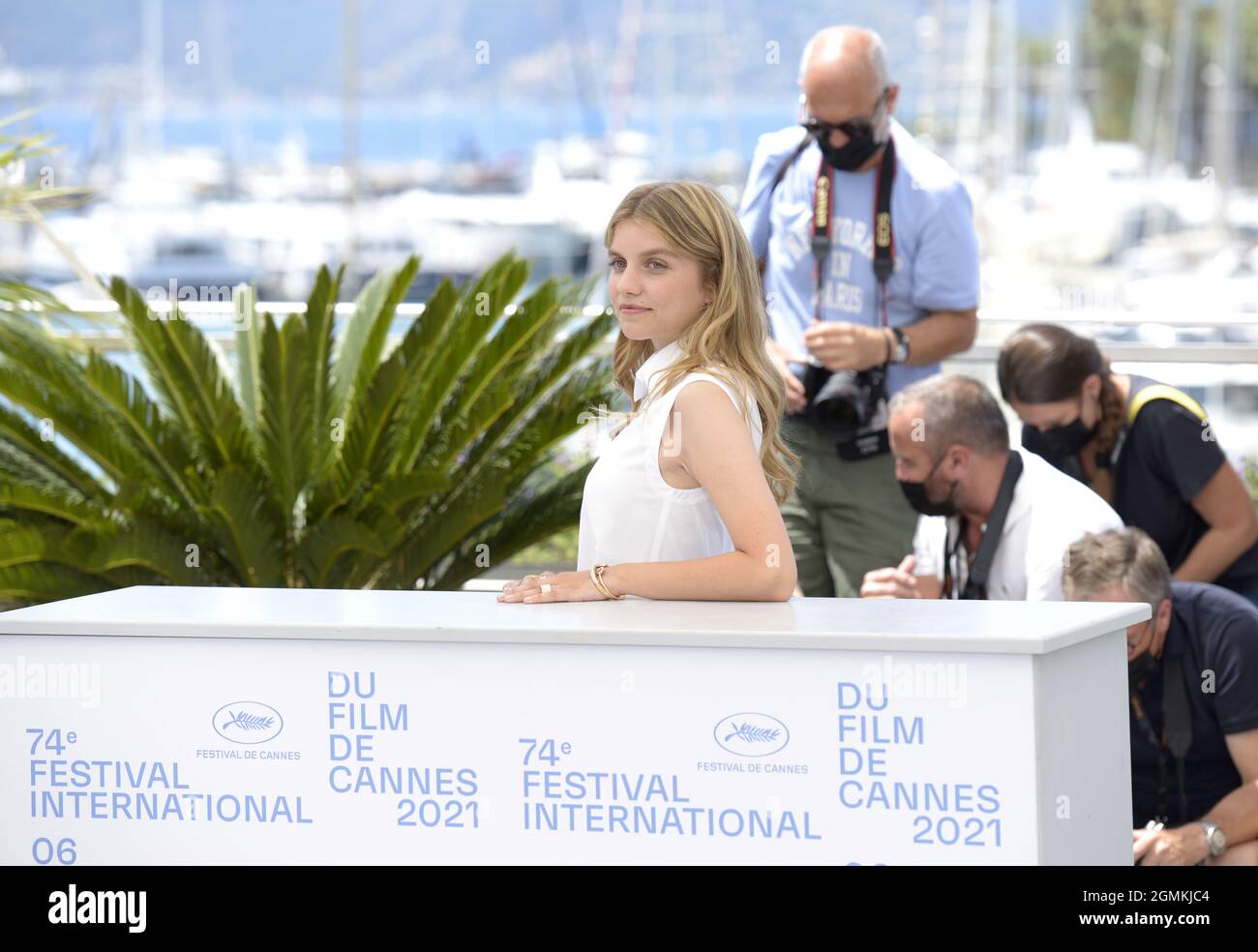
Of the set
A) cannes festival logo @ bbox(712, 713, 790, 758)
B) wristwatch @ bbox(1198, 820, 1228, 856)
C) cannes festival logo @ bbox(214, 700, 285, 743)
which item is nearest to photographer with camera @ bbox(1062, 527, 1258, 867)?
wristwatch @ bbox(1198, 820, 1228, 856)

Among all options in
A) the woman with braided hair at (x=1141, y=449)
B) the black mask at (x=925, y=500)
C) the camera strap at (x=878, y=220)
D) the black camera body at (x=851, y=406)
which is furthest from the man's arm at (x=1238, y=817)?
the camera strap at (x=878, y=220)

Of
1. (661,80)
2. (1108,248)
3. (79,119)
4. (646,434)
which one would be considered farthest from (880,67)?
(79,119)

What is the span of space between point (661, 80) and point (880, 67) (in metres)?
24.2

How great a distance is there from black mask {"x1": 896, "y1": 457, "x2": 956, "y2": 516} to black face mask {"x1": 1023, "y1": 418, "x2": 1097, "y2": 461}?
22.1 inches

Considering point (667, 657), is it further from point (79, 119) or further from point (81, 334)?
point (79, 119)

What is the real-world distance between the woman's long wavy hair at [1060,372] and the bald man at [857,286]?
7.1 inches

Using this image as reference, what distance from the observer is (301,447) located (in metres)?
6.04

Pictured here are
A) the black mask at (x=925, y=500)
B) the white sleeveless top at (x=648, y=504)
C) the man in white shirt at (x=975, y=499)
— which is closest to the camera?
the white sleeveless top at (x=648, y=504)

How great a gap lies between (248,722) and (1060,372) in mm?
3175

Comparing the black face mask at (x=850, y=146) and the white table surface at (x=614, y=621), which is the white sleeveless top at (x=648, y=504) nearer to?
the white table surface at (x=614, y=621)

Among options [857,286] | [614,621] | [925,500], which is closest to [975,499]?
[925,500]

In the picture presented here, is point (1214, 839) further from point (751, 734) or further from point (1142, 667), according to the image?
point (751, 734)

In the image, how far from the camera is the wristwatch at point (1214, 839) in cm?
392

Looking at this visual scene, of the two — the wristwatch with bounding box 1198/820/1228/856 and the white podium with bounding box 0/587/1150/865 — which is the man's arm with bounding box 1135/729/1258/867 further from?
the white podium with bounding box 0/587/1150/865
